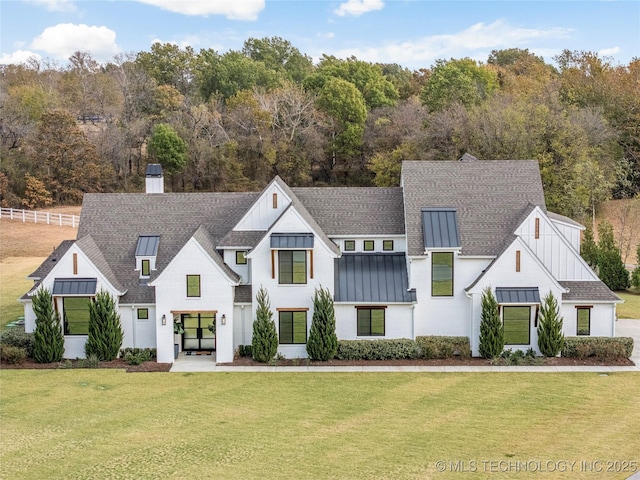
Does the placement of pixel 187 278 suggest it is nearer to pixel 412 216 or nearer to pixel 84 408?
pixel 84 408

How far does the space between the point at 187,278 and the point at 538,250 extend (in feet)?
49.0

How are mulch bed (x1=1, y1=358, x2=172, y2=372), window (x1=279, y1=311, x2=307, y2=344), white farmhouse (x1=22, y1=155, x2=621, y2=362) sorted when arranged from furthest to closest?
window (x1=279, y1=311, x2=307, y2=344), white farmhouse (x1=22, y1=155, x2=621, y2=362), mulch bed (x1=1, y1=358, x2=172, y2=372)

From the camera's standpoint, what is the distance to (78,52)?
91.7m

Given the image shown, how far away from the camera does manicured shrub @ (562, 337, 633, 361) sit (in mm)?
29859

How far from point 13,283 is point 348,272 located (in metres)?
25.4

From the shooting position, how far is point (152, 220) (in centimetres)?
3391

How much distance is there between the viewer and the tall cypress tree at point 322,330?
29.8 metres

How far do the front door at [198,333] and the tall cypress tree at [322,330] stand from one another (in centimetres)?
455

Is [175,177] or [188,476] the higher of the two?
[175,177]

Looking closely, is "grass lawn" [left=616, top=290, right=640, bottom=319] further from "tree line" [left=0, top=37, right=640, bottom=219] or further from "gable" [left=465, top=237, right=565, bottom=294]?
"tree line" [left=0, top=37, right=640, bottom=219]

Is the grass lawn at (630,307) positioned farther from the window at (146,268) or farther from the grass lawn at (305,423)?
the window at (146,268)

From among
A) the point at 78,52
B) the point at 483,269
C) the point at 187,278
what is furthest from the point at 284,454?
the point at 78,52

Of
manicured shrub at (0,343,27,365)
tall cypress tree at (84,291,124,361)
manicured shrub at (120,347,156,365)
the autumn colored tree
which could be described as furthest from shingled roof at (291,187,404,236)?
the autumn colored tree

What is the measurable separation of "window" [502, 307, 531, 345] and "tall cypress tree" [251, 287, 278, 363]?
9581 millimetres
